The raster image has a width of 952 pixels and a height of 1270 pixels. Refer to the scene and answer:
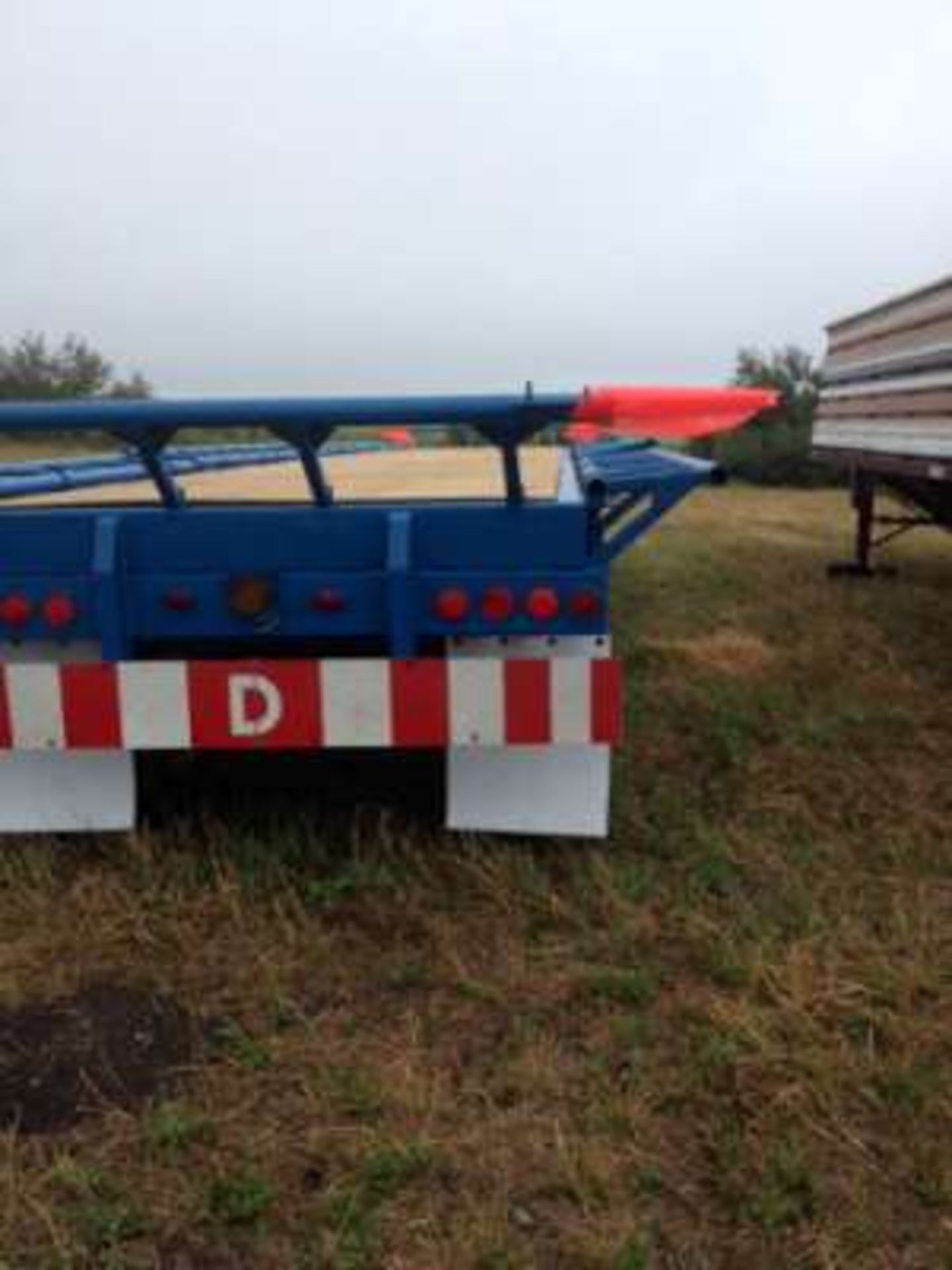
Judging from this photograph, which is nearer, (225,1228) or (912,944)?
(225,1228)

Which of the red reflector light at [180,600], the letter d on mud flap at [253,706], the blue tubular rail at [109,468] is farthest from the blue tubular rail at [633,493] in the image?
the blue tubular rail at [109,468]

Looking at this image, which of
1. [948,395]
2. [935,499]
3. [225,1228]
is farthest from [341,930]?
[935,499]

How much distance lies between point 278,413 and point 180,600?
55cm

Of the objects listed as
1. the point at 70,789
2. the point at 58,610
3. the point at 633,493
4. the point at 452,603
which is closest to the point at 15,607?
the point at 58,610

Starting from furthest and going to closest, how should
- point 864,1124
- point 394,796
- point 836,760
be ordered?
point 836,760
point 394,796
point 864,1124

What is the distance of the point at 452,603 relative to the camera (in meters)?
2.57

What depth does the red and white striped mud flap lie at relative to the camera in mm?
2590

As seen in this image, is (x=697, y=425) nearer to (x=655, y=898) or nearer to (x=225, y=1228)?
(x=655, y=898)

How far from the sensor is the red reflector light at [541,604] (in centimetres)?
256

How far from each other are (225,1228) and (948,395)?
15.0 ft

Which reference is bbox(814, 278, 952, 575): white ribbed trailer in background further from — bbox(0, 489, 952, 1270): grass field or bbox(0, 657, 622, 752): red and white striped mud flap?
bbox(0, 657, 622, 752): red and white striped mud flap

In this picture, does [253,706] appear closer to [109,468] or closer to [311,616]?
[311,616]

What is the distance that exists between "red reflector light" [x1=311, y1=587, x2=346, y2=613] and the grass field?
2.18 feet

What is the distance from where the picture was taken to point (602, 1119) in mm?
1922
